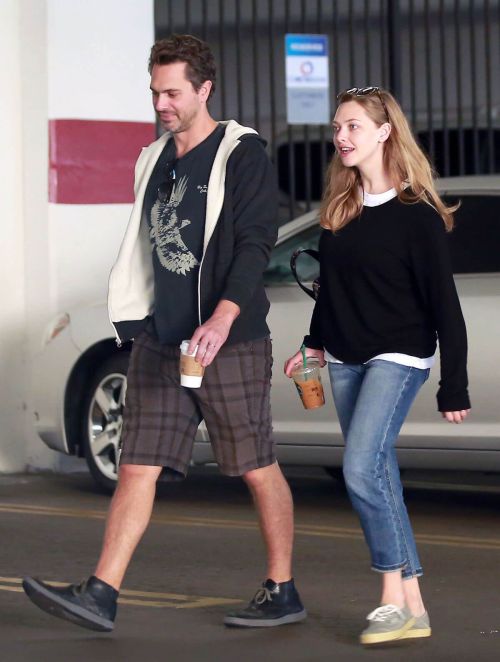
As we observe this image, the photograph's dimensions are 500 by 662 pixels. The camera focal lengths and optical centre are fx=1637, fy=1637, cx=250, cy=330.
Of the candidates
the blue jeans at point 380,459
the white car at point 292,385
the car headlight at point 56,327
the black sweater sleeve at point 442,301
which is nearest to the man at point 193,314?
the blue jeans at point 380,459

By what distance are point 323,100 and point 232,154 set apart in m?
6.38

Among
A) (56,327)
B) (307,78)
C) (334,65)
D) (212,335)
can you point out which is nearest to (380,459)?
(212,335)

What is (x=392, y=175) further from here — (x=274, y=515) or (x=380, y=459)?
(x=274, y=515)

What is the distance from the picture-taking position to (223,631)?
17.6 feet

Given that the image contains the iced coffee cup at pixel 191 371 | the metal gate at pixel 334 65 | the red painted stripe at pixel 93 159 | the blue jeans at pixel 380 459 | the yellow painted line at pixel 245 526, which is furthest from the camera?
the metal gate at pixel 334 65

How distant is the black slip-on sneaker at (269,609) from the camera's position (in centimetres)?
542

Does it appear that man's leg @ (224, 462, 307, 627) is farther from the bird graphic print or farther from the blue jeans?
the bird graphic print

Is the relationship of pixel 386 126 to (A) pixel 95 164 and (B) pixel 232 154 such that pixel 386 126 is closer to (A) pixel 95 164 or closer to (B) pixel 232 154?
(B) pixel 232 154

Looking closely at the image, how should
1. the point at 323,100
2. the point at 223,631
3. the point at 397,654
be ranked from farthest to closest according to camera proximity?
the point at 323,100 → the point at 223,631 → the point at 397,654

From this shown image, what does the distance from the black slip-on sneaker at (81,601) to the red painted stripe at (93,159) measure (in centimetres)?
519

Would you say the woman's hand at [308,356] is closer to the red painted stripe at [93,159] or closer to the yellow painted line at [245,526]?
the yellow painted line at [245,526]

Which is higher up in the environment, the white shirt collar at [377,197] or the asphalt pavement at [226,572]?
the white shirt collar at [377,197]

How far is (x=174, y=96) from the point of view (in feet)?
17.6

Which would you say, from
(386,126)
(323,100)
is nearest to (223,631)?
(386,126)
